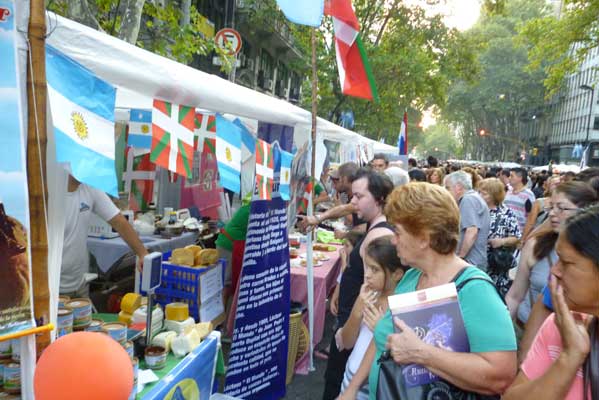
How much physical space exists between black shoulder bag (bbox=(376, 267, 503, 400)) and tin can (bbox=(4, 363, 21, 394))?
4.72 ft

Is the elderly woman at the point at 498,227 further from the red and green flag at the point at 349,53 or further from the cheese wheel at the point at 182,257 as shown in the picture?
the cheese wheel at the point at 182,257

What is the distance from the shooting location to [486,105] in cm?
5009

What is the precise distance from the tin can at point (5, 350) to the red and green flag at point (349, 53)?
373 cm

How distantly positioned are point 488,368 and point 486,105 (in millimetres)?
53285

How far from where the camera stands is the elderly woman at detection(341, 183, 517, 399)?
5.54 ft

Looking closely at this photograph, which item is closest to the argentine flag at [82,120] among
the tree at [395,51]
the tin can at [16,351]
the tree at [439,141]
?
the tin can at [16,351]

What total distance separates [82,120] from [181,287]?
2.06m

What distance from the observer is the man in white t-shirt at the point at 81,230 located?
12.2 feet

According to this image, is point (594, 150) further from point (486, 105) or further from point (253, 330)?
point (253, 330)

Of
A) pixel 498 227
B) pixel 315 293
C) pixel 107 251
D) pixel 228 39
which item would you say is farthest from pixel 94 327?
pixel 228 39

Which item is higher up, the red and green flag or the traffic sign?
the traffic sign

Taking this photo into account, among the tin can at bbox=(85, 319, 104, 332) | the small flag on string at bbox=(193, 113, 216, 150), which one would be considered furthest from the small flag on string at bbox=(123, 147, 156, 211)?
the tin can at bbox=(85, 319, 104, 332)

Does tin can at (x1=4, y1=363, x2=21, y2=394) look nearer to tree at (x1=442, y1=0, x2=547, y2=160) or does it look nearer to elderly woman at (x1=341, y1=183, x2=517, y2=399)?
elderly woman at (x1=341, y1=183, x2=517, y2=399)

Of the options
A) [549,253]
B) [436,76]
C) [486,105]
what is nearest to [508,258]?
[549,253]
